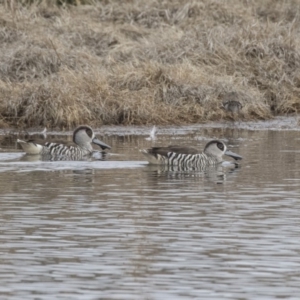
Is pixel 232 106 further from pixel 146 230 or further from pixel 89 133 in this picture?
pixel 146 230

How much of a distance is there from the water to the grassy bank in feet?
15.0

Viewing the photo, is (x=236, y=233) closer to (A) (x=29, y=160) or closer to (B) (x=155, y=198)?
(B) (x=155, y=198)

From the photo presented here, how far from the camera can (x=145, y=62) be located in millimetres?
24281

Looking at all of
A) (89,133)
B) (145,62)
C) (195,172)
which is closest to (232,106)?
(145,62)

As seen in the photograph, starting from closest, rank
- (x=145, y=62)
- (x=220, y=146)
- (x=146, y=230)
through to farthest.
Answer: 1. (x=146, y=230)
2. (x=220, y=146)
3. (x=145, y=62)

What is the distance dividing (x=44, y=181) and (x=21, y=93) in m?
7.45

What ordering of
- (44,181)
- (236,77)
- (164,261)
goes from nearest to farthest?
(164,261)
(44,181)
(236,77)

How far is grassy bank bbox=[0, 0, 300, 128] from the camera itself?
22.0 meters

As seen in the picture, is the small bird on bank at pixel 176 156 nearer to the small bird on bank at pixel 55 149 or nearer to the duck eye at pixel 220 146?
the duck eye at pixel 220 146

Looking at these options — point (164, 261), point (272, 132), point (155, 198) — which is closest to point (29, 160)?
point (155, 198)

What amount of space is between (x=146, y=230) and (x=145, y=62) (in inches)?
533

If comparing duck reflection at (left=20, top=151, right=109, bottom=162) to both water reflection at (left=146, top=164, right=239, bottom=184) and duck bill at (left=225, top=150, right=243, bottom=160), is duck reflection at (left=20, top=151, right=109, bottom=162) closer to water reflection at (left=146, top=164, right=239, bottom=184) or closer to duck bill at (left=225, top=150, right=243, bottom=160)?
water reflection at (left=146, top=164, right=239, bottom=184)

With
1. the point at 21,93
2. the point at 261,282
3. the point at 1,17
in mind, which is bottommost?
the point at 261,282

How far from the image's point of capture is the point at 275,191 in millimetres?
13750
